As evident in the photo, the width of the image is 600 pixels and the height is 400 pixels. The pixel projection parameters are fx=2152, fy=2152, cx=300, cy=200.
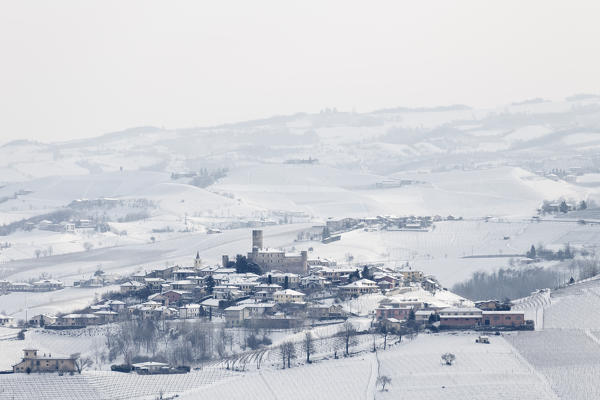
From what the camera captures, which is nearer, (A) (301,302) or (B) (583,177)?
(A) (301,302)

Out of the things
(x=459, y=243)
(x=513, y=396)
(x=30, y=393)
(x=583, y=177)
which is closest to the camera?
(x=513, y=396)

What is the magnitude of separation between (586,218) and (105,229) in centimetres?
3495

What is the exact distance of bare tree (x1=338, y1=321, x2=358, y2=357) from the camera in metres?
74.4

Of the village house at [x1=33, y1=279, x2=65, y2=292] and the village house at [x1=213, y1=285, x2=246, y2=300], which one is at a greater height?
the village house at [x1=213, y1=285, x2=246, y2=300]

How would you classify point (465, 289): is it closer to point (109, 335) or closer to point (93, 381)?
point (109, 335)

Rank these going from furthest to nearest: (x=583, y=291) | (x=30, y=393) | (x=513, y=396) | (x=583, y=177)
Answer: (x=583, y=177), (x=583, y=291), (x=30, y=393), (x=513, y=396)

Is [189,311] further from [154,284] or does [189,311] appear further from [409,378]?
[409,378]

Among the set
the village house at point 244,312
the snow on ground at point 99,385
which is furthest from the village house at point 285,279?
the snow on ground at point 99,385

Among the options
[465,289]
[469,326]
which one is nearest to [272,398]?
[469,326]

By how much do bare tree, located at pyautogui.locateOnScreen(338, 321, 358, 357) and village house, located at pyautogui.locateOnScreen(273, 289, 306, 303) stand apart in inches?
239

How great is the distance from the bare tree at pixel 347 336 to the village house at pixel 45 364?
9365 millimetres

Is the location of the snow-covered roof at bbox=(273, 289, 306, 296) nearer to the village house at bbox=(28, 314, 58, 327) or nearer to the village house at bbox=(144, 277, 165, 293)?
the village house at bbox=(144, 277, 165, 293)

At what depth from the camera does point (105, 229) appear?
140 meters

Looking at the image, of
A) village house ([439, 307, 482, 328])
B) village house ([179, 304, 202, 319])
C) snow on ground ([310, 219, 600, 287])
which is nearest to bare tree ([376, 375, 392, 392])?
village house ([439, 307, 482, 328])
